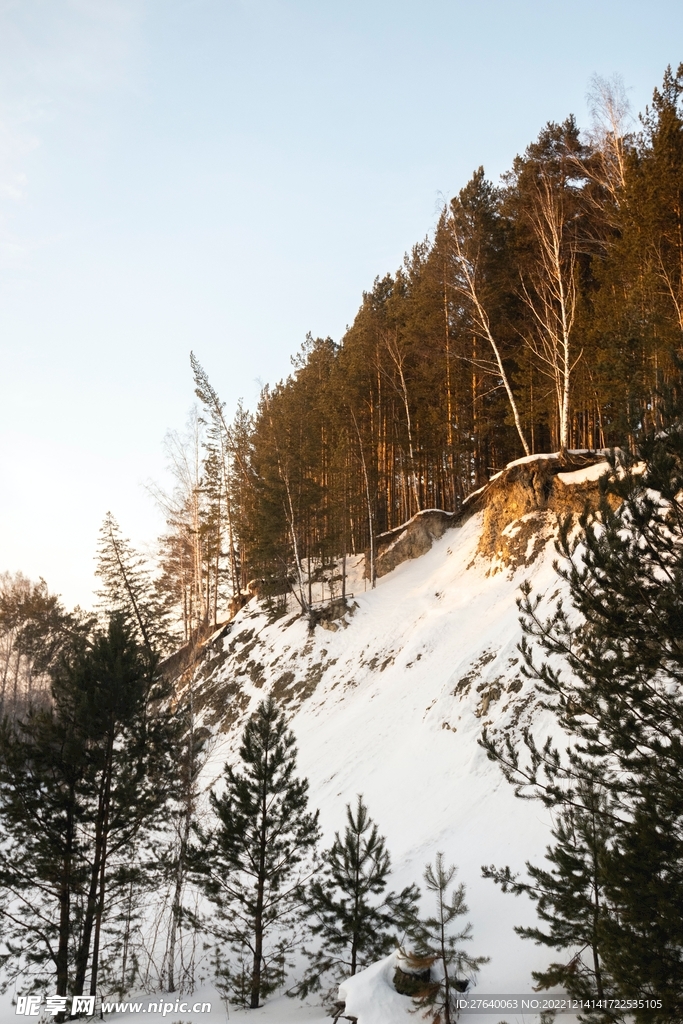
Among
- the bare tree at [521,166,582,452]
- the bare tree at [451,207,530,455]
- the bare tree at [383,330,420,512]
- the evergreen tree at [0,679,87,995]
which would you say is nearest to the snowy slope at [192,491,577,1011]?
the bare tree at [383,330,420,512]

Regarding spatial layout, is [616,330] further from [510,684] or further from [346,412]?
[346,412]

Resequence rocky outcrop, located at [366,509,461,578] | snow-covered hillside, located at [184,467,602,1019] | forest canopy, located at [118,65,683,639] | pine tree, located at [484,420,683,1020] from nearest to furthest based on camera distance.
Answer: pine tree, located at [484,420,683,1020] → snow-covered hillside, located at [184,467,602,1019] → forest canopy, located at [118,65,683,639] → rocky outcrop, located at [366,509,461,578]

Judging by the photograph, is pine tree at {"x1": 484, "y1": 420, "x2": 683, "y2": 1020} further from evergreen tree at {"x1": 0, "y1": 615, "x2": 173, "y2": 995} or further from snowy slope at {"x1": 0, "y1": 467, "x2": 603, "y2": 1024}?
evergreen tree at {"x1": 0, "y1": 615, "x2": 173, "y2": 995}

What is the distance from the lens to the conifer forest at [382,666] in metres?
7.34

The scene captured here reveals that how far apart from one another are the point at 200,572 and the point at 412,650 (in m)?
16.2

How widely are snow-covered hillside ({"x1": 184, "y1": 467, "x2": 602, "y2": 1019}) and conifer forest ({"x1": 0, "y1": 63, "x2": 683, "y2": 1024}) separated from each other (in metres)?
0.56

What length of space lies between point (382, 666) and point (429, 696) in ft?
16.4

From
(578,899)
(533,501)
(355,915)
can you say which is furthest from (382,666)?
(578,899)

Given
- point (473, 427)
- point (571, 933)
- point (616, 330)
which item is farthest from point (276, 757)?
point (473, 427)

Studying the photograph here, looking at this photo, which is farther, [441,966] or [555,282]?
[555,282]

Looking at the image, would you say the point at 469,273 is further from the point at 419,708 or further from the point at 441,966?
the point at 441,966

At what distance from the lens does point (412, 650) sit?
24797mm

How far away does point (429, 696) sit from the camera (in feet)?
70.1

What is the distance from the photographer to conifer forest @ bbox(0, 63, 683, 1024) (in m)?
7.34
